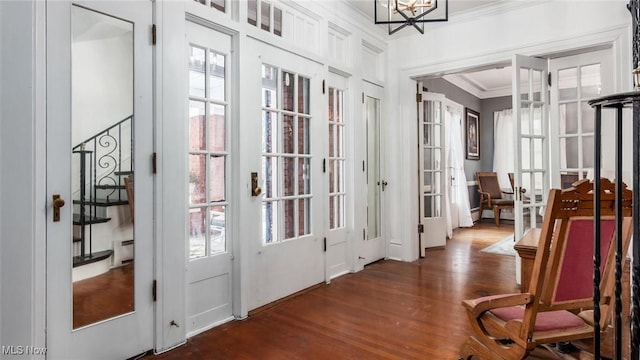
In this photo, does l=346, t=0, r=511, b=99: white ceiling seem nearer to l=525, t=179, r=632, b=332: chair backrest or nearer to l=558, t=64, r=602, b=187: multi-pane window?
l=558, t=64, r=602, b=187: multi-pane window

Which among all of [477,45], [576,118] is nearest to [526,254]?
[576,118]

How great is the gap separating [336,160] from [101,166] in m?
2.25

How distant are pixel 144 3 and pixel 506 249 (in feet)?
16.3

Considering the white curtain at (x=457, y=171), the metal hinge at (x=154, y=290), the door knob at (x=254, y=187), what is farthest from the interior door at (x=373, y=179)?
the white curtain at (x=457, y=171)

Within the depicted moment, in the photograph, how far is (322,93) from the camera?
138 inches

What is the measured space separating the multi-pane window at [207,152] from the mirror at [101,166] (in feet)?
1.42

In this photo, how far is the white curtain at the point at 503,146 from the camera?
7680 mm

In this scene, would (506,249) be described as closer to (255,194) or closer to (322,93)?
(322,93)

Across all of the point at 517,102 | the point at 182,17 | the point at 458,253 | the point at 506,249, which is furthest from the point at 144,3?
the point at 506,249

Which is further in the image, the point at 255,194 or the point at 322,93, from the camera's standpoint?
the point at 322,93

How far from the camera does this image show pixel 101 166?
202 cm

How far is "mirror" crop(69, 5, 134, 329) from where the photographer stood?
75.0 inches

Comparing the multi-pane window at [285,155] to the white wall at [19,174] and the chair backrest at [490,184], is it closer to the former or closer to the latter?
the white wall at [19,174]

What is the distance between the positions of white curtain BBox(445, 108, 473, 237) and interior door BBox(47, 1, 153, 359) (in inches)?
224
